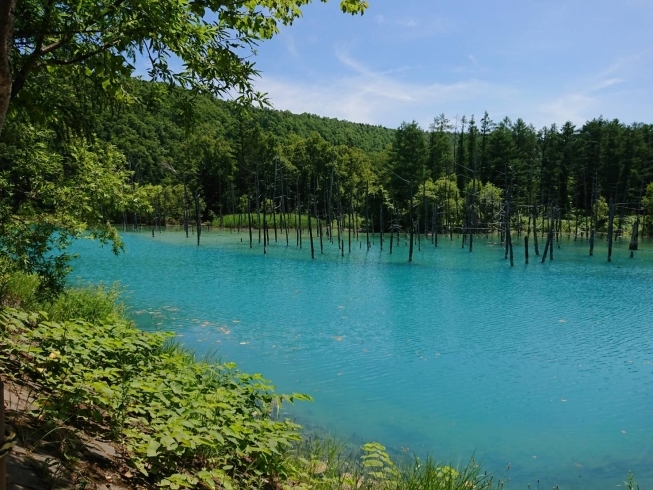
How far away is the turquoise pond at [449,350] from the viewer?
7875 millimetres

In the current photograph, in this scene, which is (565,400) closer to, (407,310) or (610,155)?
(407,310)

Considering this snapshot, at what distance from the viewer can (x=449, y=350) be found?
Answer: 13.3 m

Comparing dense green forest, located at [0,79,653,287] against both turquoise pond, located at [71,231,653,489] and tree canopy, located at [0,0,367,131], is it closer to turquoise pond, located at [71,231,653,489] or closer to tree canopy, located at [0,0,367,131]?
turquoise pond, located at [71,231,653,489]

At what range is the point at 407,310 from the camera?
1866 cm

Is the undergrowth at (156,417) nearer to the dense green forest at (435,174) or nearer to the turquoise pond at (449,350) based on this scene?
the turquoise pond at (449,350)

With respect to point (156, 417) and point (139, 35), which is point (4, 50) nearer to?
point (139, 35)

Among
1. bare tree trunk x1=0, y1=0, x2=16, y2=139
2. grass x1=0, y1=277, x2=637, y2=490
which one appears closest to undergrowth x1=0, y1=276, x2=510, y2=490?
grass x1=0, y1=277, x2=637, y2=490

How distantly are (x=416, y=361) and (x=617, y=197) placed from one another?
63785mm

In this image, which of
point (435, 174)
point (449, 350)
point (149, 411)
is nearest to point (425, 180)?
point (435, 174)

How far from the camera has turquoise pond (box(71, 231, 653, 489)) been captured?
7.88 meters

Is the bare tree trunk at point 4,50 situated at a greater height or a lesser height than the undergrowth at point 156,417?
greater

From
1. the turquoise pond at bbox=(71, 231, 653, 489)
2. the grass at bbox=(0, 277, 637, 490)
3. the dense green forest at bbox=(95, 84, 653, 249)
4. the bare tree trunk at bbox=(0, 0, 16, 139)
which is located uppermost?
the dense green forest at bbox=(95, 84, 653, 249)

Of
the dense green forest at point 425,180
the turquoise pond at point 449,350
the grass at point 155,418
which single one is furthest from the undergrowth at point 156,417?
the dense green forest at point 425,180

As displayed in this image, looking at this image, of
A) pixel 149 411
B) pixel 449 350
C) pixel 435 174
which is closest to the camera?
pixel 149 411
